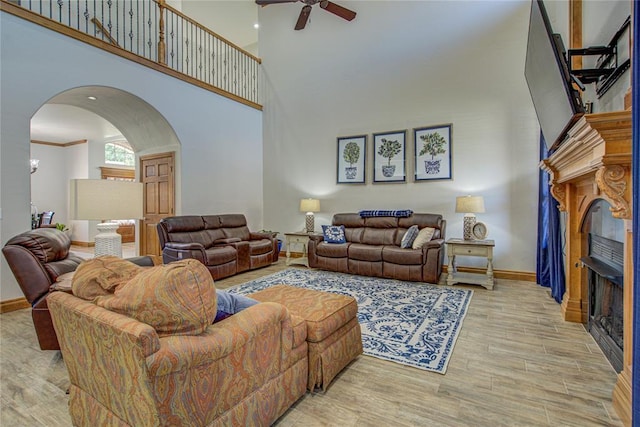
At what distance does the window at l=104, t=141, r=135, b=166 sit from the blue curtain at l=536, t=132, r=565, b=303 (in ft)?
31.5

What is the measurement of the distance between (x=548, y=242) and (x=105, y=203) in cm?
478

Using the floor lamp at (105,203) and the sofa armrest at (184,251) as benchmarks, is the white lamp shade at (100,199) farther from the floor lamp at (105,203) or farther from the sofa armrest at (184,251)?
the sofa armrest at (184,251)

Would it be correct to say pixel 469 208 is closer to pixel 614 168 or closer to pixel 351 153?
pixel 351 153

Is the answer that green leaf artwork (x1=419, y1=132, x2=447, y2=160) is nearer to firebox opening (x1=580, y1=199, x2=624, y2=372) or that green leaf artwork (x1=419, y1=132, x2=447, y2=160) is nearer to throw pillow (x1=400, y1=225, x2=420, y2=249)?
throw pillow (x1=400, y1=225, x2=420, y2=249)

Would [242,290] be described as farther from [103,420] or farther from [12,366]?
[103,420]

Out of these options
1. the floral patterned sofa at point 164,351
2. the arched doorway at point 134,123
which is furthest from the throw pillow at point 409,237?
the arched doorway at point 134,123

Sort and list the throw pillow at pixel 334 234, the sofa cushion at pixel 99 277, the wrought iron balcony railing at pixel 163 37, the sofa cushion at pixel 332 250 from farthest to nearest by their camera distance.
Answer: the throw pillow at pixel 334 234, the sofa cushion at pixel 332 250, the wrought iron balcony railing at pixel 163 37, the sofa cushion at pixel 99 277

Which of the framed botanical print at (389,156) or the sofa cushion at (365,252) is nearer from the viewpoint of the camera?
the sofa cushion at (365,252)

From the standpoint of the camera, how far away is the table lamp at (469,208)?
13.9 feet

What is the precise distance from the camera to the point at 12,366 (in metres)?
2.14

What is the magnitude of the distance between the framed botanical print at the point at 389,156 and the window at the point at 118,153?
23.5ft

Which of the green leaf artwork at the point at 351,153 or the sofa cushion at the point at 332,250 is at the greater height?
the green leaf artwork at the point at 351,153

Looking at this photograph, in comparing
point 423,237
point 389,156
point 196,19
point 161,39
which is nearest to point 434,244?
point 423,237

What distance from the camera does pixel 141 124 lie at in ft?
17.3
